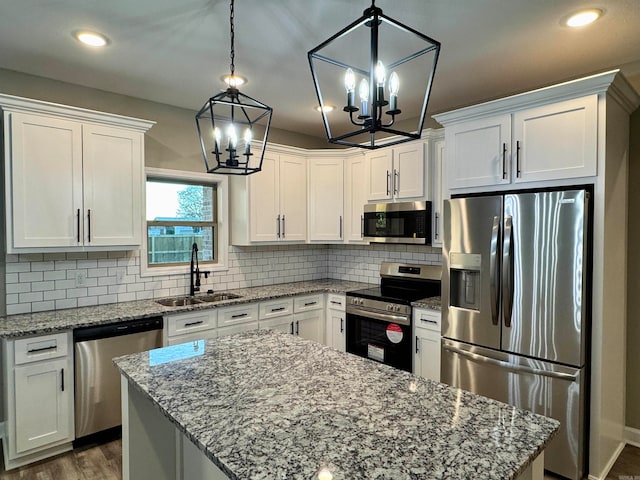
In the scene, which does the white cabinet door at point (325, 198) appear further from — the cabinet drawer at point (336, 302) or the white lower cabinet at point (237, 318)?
the white lower cabinet at point (237, 318)

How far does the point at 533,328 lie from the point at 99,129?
338cm

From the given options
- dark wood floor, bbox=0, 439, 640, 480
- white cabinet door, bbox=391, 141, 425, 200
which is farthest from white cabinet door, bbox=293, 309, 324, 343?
dark wood floor, bbox=0, 439, 640, 480

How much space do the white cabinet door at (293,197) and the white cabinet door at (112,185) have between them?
1473 millimetres

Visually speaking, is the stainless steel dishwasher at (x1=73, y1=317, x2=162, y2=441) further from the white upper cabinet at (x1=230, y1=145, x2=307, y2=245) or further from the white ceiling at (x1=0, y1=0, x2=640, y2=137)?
the white ceiling at (x1=0, y1=0, x2=640, y2=137)

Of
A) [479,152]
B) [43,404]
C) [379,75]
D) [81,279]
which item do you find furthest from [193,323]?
[379,75]

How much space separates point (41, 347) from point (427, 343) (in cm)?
281

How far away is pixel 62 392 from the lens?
2682 millimetres

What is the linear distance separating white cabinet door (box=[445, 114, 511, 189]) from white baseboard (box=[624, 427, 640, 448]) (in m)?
2.05

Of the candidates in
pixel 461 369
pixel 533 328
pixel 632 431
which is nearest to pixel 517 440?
pixel 533 328

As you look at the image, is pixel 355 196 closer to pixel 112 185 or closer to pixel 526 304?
pixel 526 304

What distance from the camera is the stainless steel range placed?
11.2 ft

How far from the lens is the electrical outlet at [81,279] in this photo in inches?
125

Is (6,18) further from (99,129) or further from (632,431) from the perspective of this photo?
(632,431)

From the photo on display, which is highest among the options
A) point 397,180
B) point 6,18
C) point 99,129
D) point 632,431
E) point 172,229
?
point 6,18
